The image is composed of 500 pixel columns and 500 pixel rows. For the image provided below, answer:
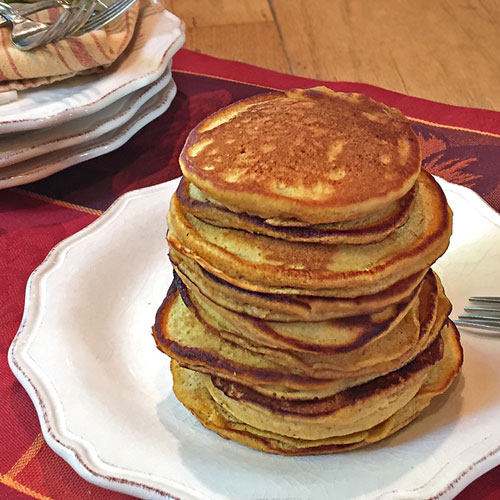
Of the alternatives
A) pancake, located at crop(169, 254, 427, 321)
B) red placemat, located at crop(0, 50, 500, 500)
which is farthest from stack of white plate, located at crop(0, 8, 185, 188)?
pancake, located at crop(169, 254, 427, 321)

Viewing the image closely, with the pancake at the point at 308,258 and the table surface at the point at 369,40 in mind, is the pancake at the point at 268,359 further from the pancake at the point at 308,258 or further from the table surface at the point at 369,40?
the table surface at the point at 369,40

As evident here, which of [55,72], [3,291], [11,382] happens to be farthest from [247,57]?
[11,382]

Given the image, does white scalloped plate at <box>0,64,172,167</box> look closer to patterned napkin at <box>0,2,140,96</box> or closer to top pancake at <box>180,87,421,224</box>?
patterned napkin at <box>0,2,140,96</box>

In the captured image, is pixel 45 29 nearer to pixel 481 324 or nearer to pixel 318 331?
pixel 318 331

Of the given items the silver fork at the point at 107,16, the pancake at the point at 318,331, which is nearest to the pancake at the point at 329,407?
the pancake at the point at 318,331

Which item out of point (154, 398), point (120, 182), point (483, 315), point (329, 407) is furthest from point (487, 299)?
point (120, 182)

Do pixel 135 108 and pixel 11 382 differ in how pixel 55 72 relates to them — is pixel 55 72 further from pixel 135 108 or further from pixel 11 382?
pixel 11 382

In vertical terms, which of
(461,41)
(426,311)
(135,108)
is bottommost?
(461,41)
